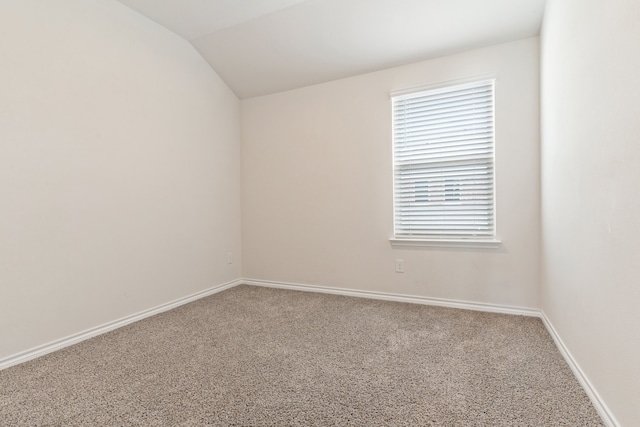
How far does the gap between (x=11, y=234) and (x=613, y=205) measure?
305 centimetres

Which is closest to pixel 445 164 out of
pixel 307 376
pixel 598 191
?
pixel 598 191

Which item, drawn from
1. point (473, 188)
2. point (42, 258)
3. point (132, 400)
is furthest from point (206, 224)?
point (473, 188)

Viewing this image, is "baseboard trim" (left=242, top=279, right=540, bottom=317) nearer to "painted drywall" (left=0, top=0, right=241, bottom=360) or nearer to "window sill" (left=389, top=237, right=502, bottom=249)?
"window sill" (left=389, top=237, right=502, bottom=249)

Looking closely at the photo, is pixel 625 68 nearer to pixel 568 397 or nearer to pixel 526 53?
pixel 568 397

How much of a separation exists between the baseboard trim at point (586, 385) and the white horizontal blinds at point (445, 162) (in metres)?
0.95

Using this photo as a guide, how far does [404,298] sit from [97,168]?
2792 mm

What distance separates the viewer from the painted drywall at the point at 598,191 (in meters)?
1.05

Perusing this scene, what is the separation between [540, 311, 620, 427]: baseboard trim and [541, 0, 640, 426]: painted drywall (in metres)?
0.03

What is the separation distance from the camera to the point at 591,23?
4.56ft

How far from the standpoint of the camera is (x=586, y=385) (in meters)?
1.42

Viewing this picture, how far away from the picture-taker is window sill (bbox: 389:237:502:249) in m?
A: 2.59

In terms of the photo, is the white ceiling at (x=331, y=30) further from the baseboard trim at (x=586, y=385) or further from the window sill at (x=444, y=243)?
the baseboard trim at (x=586, y=385)

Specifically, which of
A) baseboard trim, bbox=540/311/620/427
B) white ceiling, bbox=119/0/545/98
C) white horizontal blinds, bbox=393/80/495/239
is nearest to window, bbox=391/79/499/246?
white horizontal blinds, bbox=393/80/495/239

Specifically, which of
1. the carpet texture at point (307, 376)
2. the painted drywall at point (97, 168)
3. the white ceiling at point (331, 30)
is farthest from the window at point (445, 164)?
the painted drywall at point (97, 168)
